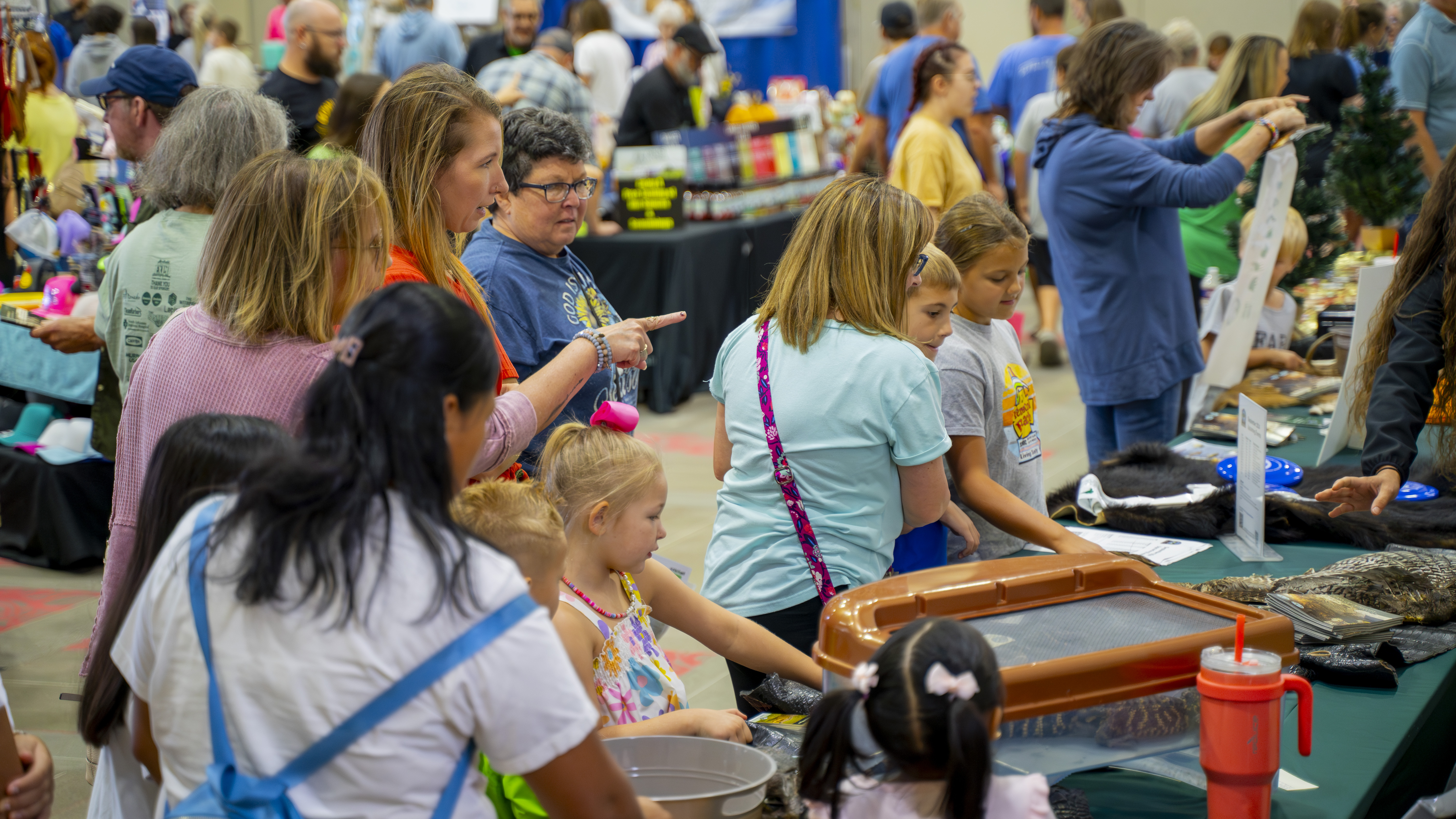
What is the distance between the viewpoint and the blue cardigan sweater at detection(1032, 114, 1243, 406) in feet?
10.4

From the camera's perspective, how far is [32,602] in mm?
3809

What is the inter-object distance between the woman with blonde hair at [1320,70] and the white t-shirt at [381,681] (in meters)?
5.66

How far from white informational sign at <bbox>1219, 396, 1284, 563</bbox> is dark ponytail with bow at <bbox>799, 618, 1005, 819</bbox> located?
1258 millimetres

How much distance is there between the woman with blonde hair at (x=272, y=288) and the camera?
148 cm

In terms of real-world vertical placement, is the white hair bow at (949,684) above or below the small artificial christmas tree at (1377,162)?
below

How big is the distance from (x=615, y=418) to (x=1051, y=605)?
62 centimetres

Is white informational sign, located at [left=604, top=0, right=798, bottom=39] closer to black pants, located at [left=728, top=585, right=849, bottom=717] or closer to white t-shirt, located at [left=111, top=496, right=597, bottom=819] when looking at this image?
black pants, located at [left=728, top=585, right=849, bottom=717]

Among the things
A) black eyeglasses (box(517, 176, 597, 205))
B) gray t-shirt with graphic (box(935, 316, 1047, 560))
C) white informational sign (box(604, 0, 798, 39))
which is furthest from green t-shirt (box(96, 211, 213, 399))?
white informational sign (box(604, 0, 798, 39))

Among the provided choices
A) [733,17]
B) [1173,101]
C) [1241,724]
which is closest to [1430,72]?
[1173,101]

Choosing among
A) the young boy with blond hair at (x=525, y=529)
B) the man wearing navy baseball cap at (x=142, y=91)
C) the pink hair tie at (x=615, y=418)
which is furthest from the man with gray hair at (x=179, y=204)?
the young boy with blond hair at (x=525, y=529)

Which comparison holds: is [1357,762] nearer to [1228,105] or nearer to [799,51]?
[1228,105]

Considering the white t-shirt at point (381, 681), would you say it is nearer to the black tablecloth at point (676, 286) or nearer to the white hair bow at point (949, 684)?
the white hair bow at point (949, 684)

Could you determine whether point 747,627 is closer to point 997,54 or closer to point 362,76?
point 362,76

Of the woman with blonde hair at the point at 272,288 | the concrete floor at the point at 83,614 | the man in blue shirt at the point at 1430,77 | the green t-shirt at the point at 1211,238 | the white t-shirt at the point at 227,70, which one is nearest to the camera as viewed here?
the woman with blonde hair at the point at 272,288
